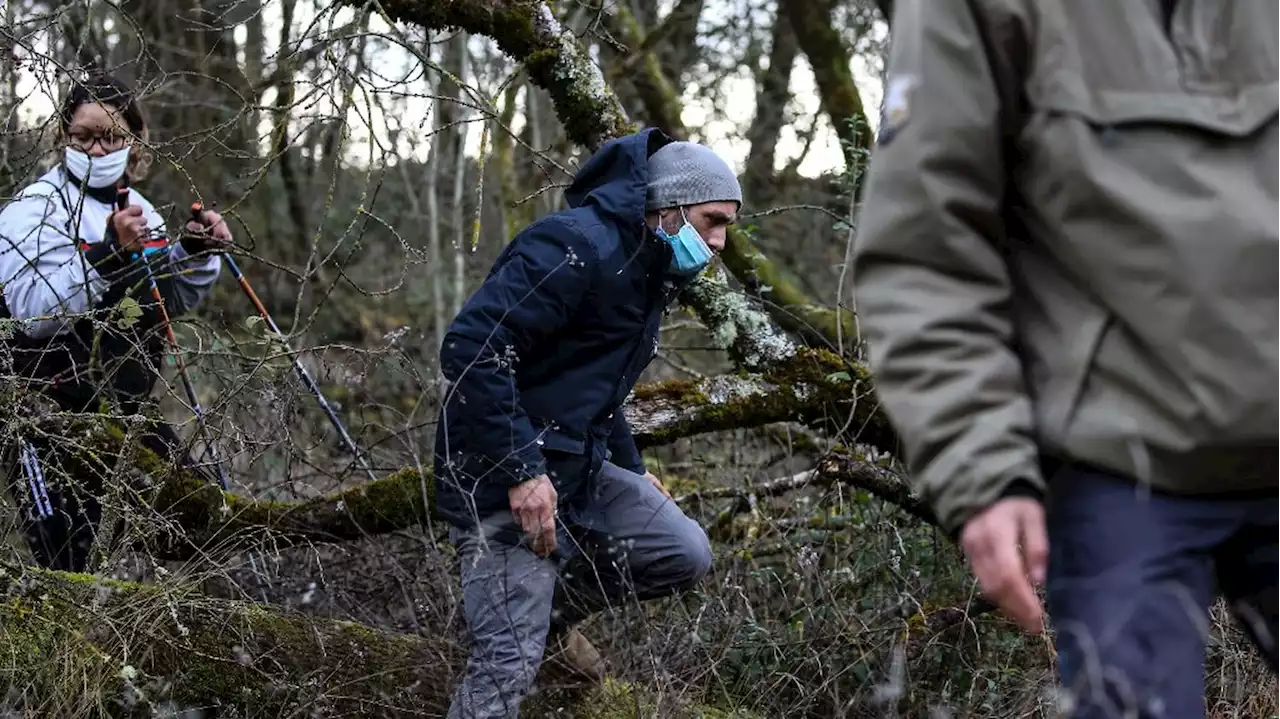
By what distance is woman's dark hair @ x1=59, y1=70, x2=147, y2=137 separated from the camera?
4.57m

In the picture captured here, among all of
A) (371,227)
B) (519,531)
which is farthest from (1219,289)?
(371,227)

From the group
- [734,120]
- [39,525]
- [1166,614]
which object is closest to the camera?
[1166,614]

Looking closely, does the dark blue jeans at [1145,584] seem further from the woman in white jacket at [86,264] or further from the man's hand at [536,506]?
the woman in white jacket at [86,264]

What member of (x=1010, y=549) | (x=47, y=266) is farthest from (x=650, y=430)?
(x=1010, y=549)

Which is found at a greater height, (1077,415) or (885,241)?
(885,241)

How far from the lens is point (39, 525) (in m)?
4.54

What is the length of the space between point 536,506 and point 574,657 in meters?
0.63

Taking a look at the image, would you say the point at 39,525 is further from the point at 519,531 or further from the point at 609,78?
the point at 609,78

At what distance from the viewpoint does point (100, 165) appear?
4.79 metres

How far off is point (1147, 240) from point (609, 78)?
22.6 ft

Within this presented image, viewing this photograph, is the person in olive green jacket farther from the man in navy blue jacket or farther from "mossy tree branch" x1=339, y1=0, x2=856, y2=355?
"mossy tree branch" x1=339, y1=0, x2=856, y2=355

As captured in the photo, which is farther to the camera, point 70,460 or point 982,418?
point 70,460

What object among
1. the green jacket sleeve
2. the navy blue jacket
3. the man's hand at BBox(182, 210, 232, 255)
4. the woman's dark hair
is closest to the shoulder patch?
the green jacket sleeve

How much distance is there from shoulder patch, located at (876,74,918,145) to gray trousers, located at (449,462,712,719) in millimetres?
1902
